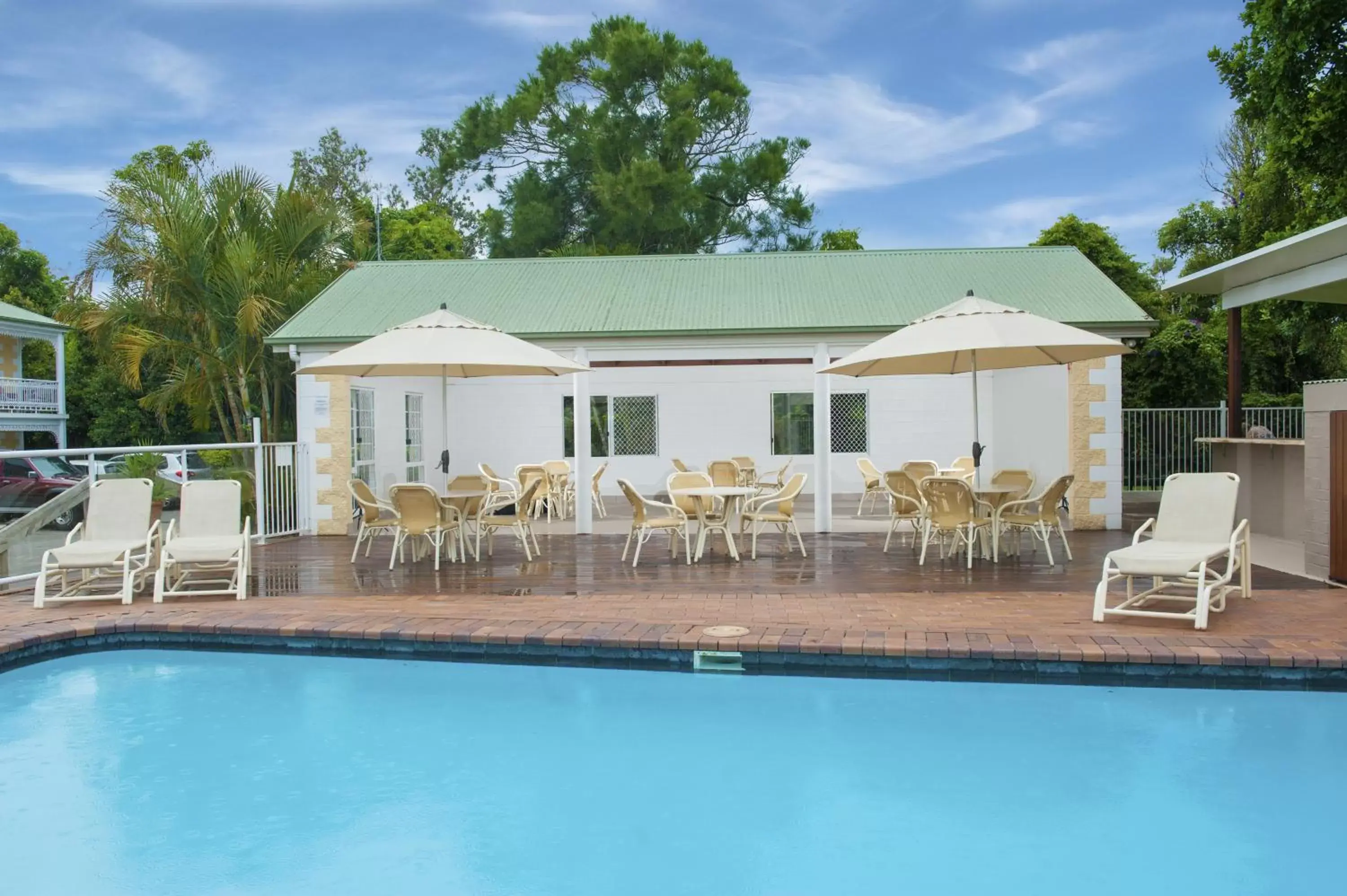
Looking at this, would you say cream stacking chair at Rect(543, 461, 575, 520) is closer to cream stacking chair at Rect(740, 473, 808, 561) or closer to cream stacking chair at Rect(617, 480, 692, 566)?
cream stacking chair at Rect(617, 480, 692, 566)

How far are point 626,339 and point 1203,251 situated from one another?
52.2 ft

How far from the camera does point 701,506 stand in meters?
9.62

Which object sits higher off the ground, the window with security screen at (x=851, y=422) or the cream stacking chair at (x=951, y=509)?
the window with security screen at (x=851, y=422)

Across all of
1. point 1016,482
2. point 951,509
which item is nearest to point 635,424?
point 1016,482

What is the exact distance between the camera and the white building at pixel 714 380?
41.4 feet

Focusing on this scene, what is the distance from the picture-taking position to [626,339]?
12.8m

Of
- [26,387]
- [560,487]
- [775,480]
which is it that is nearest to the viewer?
[560,487]

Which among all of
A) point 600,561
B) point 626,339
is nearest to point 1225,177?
point 626,339

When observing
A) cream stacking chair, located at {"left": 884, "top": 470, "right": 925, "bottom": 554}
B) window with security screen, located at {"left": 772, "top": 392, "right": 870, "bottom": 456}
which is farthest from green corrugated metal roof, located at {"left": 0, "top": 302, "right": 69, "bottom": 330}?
cream stacking chair, located at {"left": 884, "top": 470, "right": 925, "bottom": 554}

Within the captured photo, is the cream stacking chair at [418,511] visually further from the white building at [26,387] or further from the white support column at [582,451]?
the white building at [26,387]

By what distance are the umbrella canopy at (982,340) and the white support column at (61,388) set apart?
75.7 feet

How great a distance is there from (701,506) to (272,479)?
18.5 ft

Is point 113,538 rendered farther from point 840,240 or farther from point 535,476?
point 840,240

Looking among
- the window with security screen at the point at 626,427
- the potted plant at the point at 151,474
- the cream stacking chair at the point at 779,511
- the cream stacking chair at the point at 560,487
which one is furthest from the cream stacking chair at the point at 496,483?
the potted plant at the point at 151,474
